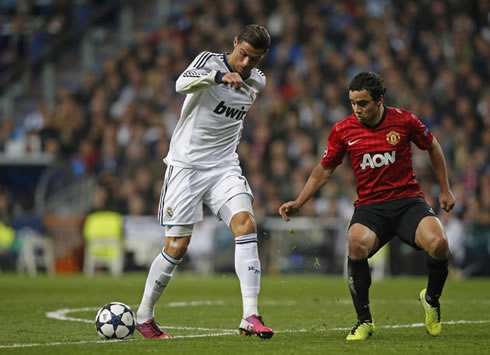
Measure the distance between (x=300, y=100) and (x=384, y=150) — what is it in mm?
14500

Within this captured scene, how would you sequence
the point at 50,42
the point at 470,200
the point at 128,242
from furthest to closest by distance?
the point at 50,42 → the point at 128,242 → the point at 470,200

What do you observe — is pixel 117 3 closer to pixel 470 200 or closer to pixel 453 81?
pixel 453 81

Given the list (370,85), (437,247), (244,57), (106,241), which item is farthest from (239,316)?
(106,241)

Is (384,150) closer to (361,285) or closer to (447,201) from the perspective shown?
(447,201)

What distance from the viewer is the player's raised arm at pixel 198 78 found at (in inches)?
307

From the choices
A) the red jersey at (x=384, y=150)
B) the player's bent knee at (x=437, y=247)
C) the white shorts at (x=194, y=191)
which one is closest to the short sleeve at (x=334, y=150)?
the red jersey at (x=384, y=150)

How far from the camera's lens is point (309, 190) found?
8.31 meters

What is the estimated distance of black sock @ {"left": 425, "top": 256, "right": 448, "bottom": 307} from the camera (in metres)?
8.03

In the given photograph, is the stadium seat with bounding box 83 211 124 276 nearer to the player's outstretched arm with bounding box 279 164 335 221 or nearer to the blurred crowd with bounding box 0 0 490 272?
the blurred crowd with bounding box 0 0 490 272

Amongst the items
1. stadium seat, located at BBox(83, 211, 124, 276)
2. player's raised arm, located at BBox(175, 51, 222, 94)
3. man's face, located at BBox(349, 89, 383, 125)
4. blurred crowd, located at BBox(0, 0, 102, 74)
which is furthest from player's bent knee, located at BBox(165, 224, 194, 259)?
blurred crowd, located at BBox(0, 0, 102, 74)

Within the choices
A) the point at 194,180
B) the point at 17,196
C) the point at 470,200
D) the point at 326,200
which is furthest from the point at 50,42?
the point at 194,180

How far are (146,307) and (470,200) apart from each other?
12853 mm

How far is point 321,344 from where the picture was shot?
24.6 ft

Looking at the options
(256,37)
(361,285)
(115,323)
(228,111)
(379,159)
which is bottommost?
(115,323)
